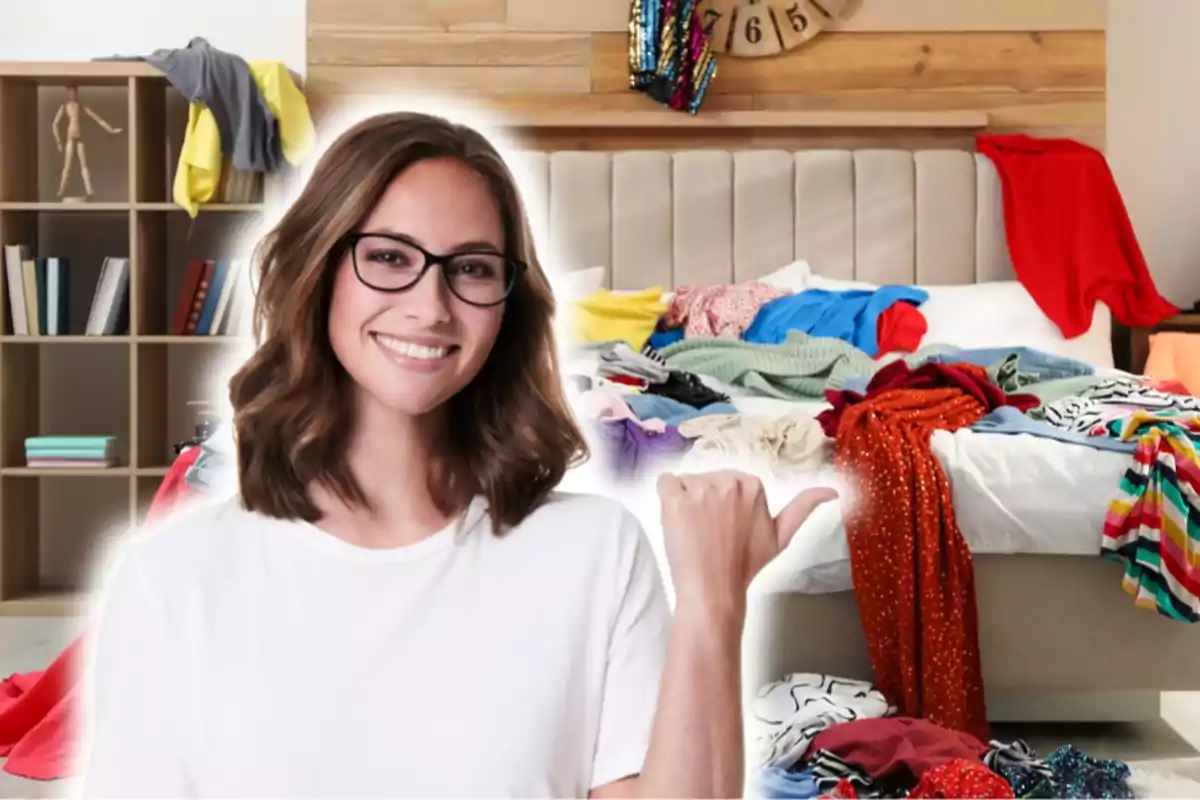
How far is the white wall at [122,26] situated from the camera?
12.4 ft

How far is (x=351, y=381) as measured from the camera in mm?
682

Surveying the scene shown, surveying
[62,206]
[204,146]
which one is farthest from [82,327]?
[204,146]

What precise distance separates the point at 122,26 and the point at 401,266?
3.62m

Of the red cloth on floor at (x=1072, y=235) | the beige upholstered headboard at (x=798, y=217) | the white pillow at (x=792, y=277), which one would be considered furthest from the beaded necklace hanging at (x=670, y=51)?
the red cloth on floor at (x=1072, y=235)

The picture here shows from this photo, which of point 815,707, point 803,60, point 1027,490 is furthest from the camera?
point 803,60

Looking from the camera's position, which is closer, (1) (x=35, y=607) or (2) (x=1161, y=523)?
(2) (x=1161, y=523)

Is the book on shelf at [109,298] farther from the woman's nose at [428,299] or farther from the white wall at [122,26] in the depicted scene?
the woman's nose at [428,299]

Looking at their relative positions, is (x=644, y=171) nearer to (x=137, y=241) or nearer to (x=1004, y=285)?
(x=1004, y=285)

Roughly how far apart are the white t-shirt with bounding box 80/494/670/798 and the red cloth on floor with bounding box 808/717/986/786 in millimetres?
1302

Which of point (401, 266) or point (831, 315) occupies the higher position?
point (831, 315)

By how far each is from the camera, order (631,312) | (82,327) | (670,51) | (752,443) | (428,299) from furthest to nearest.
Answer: (670,51)
(82,327)
(631,312)
(752,443)
(428,299)

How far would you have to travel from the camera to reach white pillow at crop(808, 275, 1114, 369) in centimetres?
340

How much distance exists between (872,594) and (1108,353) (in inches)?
73.6

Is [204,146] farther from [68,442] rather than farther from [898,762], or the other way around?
[898,762]
